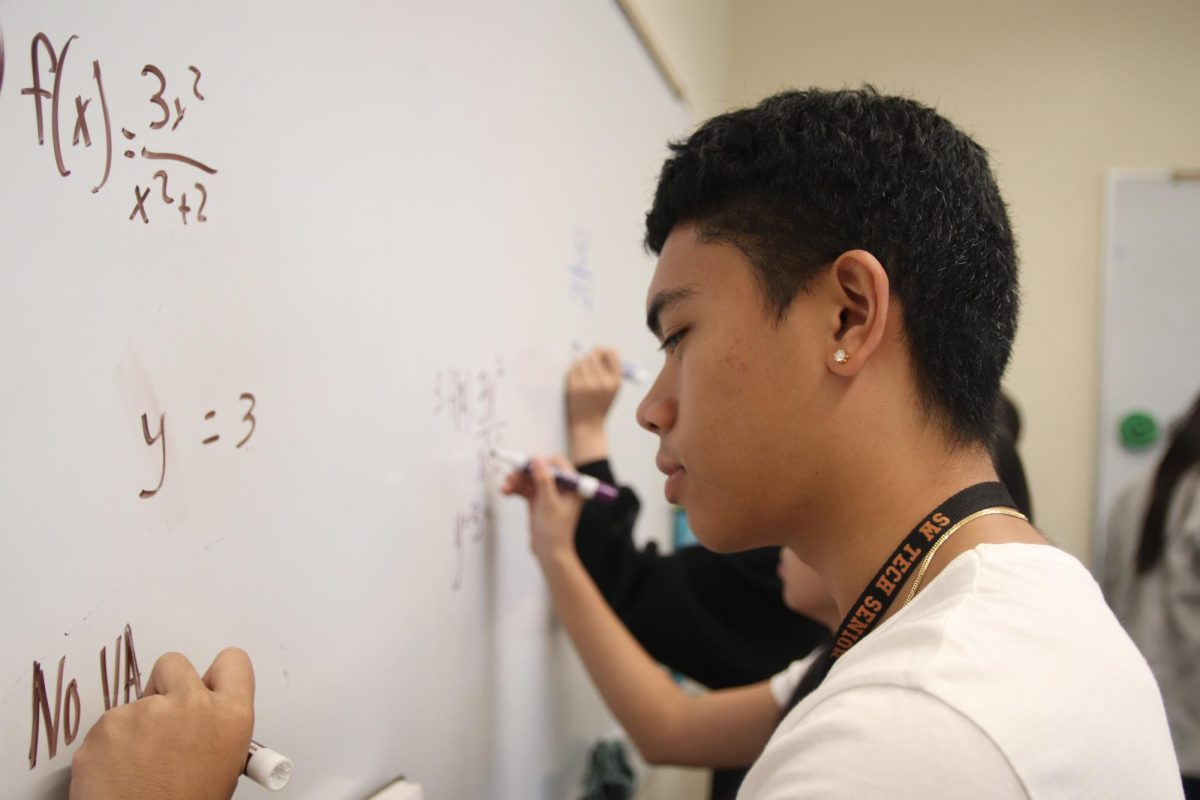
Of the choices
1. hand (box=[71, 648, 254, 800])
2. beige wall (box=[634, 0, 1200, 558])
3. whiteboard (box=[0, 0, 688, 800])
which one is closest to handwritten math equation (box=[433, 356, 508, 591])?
whiteboard (box=[0, 0, 688, 800])

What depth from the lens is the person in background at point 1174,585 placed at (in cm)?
139

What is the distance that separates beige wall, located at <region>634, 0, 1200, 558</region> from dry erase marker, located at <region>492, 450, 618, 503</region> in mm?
1353

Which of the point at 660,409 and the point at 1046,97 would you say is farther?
the point at 1046,97

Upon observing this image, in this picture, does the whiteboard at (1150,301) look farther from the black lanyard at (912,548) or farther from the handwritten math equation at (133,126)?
the handwritten math equation at (133,126)

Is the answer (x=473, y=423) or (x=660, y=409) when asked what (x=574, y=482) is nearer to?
(x=473, y=423)

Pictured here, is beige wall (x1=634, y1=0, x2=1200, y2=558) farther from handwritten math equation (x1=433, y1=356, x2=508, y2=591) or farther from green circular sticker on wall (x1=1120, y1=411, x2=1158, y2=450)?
handwritten math equation (x1=433, y1=356, x2=508, y2=591)

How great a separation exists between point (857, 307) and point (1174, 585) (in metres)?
1.26

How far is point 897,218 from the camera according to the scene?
1.80 ft

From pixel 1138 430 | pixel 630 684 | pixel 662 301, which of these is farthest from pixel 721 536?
pixel 1138 430

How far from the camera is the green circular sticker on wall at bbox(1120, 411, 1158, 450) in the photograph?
2.07 metres

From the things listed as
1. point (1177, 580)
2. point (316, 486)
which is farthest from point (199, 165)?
point (1177, 580)

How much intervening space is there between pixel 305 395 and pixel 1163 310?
216 centimetres

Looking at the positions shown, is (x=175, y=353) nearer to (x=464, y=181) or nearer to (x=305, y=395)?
(x=305, y=395)

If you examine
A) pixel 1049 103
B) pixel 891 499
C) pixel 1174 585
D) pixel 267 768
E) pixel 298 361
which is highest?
pixel 1049 103
